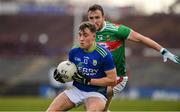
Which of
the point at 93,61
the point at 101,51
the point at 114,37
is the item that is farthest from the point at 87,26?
the point at 114,37

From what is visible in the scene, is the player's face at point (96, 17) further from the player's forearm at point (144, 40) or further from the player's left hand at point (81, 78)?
the player's left hand at point (81, 78)

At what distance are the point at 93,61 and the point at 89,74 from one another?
0.26m

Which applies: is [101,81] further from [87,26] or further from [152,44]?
[152,44]

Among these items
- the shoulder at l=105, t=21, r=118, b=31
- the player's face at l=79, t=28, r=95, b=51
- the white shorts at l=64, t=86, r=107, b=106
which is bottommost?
the white shorts at l=64, t=86, r=107, b=106

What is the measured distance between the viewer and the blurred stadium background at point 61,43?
36.7m

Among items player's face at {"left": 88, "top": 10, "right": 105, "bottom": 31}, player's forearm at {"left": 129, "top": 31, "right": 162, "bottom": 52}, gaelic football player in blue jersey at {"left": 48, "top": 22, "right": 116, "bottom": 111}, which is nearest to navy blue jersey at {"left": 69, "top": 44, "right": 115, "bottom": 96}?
gaelic football player in blue jersey at {"left": 48, "top": 22, "right": 116, "bottom": 111}

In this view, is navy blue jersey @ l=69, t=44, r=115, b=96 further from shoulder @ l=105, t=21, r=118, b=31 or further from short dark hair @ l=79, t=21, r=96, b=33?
shoulder @ l=105, t=21, r=118, b=31

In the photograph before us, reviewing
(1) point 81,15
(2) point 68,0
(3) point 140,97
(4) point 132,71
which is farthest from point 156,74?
(2) point 68,0

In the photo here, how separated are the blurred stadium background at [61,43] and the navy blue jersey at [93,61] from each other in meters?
17.4

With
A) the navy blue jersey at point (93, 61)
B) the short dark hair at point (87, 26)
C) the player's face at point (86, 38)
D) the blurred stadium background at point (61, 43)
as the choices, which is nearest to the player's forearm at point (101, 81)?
the navy blue jersey at point (93, 61)

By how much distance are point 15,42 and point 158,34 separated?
11.9 m

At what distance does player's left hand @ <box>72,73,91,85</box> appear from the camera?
11.1 meters

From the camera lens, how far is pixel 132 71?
4019cm

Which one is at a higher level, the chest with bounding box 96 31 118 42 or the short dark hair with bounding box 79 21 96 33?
the short dark hair with bounding box 79 21 96 33
